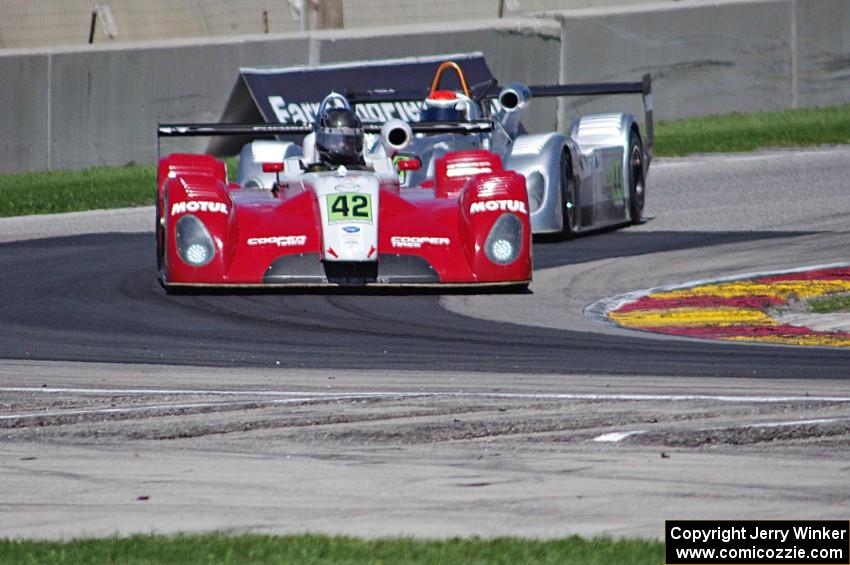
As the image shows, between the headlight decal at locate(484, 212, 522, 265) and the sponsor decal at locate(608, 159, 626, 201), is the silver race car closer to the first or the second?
the sponsor decal at locate(608, 159, 626, 201)

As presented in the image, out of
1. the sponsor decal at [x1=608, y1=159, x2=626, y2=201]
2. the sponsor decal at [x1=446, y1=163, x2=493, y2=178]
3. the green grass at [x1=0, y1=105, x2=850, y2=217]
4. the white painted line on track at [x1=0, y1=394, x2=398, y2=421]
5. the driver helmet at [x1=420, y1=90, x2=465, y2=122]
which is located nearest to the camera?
the white painted line on track at [x1=0, y1=394, x2=398, y2=421]

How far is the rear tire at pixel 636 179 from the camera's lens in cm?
1422

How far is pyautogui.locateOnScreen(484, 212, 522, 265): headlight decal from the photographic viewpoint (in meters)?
10.2

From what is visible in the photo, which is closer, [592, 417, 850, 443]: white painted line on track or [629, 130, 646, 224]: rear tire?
[592, 417, 850, 443]: white painted line on track

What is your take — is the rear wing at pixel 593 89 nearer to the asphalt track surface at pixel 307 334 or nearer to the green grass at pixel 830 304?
the asphalt track surface at pixel 307 334

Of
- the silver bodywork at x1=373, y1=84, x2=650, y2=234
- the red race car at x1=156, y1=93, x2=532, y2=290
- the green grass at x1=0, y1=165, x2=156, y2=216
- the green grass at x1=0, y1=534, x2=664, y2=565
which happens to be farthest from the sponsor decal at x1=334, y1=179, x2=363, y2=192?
the green grass at x1=0, y1=165, x2=156, y2=216

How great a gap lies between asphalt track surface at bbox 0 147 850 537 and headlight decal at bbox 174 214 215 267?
279 mm

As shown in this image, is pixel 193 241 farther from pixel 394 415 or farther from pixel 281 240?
pixel 394 415

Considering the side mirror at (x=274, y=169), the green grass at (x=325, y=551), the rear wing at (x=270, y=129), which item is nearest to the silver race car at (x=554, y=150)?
the rear wing at (x=270, y=129)

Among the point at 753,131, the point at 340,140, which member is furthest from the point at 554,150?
the point at 753,131

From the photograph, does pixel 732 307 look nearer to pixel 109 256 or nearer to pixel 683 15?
pixel 109 256

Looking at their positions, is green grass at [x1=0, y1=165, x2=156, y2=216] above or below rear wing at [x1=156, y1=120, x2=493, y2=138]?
below

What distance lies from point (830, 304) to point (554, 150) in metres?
3.10

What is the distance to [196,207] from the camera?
10109 millimetres
